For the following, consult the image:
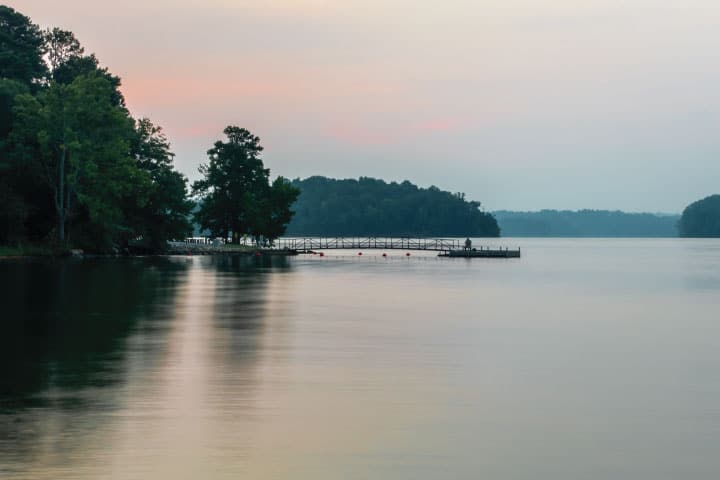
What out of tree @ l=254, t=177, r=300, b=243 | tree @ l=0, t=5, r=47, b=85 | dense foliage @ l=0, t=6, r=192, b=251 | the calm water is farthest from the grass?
the calm water

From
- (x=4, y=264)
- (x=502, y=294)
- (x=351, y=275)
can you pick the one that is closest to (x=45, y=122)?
(x=4, y=264)

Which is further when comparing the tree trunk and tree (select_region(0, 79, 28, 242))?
the tree trunk

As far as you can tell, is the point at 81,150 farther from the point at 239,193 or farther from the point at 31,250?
the point at 239,193

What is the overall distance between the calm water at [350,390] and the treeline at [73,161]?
45113 millimetres

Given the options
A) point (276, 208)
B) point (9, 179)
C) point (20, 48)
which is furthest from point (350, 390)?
point (276, 208)

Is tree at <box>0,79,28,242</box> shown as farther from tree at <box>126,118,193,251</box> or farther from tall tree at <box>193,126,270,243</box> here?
tall tree at <box>193,126,270,243</box>

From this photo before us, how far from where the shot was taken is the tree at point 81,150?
285ft

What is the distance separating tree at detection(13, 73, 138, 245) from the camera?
86750mm

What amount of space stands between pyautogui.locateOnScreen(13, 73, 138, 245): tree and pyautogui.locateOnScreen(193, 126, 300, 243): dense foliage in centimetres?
2905

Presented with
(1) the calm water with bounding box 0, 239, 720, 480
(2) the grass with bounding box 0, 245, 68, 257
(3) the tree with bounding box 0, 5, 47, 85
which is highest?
(3) the tree with bounding box 0, 5, 47, 85

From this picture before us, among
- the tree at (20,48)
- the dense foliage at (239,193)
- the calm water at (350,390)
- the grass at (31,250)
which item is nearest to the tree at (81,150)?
the grass at (31,250)

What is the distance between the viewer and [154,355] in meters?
25.1

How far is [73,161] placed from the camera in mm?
86438

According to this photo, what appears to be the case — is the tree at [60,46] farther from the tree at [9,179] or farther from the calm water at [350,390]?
the calm water at [350,390]
